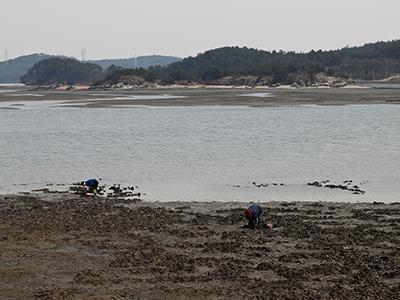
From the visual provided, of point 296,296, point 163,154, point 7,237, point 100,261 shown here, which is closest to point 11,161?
point 163,154

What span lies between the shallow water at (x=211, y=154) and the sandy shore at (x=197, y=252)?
13.9 feet

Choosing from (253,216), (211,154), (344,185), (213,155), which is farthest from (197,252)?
(211,154)

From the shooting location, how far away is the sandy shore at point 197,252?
13.6 meters

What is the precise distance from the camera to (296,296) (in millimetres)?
13125

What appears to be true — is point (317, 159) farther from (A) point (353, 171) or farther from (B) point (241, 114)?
(B) point (241, 114)

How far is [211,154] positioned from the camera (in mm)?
38938

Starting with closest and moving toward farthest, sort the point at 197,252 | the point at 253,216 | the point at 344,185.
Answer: the point at 197,252
the point at 253,216
the point at 344,185

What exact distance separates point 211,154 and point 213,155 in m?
0.48

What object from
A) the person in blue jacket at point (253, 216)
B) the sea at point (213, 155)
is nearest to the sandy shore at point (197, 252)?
the person in blue jacket at point (253, 216)

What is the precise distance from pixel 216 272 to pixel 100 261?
282cm

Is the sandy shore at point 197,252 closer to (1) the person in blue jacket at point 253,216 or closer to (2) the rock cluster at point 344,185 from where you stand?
(1) the person in blue jacket at point 253,216

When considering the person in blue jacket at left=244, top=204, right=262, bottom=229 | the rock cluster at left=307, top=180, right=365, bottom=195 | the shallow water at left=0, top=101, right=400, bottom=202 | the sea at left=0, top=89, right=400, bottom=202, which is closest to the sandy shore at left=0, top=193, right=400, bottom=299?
the person in blue jacket at left=244, top=204, right=262, bottom=229

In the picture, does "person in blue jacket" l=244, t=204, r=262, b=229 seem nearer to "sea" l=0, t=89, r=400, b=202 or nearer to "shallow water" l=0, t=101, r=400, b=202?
"sea" l=0, t=89, r=400, b=202

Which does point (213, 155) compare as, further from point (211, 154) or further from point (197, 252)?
point (197, 252)
